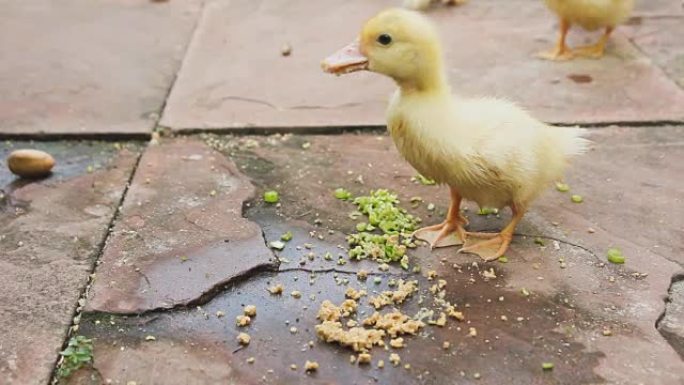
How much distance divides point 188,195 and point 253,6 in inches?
92.6

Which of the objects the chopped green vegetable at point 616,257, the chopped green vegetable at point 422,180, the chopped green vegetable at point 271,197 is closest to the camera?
the chopped green vegetable at point 616,257

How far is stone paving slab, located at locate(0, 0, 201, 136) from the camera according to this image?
11.0 feet

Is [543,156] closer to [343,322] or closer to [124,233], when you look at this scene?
[343,322]

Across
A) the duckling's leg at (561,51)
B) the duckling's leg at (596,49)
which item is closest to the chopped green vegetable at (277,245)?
the duckling's leg at (561,51)

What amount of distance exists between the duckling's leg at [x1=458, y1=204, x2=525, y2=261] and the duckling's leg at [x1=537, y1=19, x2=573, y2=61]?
5.72 feet

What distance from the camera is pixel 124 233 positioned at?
2549 millimetres

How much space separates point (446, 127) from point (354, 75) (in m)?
1.64

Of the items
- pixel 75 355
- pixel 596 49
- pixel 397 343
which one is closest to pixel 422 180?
pixel 397 343

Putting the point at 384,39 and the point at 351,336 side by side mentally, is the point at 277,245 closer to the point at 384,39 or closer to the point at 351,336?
the point at 351,336

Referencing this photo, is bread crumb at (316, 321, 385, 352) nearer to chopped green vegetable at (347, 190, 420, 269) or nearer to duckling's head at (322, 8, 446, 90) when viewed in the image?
chopped green vegetable at (347, 190, 420, 269)

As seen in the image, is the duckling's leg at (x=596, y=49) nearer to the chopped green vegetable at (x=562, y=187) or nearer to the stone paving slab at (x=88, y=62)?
the chopped green vegetable at (x=562, y=187)

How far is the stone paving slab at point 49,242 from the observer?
2068 mm

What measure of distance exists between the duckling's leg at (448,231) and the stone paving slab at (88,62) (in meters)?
1.38

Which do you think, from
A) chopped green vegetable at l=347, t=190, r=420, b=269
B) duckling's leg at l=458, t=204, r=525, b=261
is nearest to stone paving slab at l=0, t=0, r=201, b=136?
chopped green vegetable at l=347, t=190, r=420, b=269
